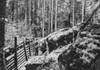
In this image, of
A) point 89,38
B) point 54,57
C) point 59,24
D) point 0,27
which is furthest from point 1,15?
point 59,24

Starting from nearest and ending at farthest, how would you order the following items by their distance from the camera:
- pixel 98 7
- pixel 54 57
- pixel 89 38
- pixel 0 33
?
pixel 0 33, pixel 89 38, pixel 98 7, pixel 54 57

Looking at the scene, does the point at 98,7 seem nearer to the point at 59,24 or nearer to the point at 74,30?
the point at 74,30

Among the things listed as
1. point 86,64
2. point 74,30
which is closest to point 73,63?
point 86,64

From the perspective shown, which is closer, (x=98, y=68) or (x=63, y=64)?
(x=98, y=68)

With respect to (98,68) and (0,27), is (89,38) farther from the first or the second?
(0,27)

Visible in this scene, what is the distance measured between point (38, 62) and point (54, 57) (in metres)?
1.20

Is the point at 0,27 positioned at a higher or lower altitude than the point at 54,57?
higher

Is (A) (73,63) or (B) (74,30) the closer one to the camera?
(A) (73,63)

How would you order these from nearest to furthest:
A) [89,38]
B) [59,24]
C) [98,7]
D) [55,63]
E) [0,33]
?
[0,33] < [89,38] < [98,7] < [55,63] < [59,24]

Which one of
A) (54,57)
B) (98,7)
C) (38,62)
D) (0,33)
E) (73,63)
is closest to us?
(0,33)

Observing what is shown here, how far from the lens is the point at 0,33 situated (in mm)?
2480

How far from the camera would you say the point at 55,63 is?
19.8ft

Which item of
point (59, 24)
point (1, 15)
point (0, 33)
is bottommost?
point (59, 24)

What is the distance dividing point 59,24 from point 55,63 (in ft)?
97.3
